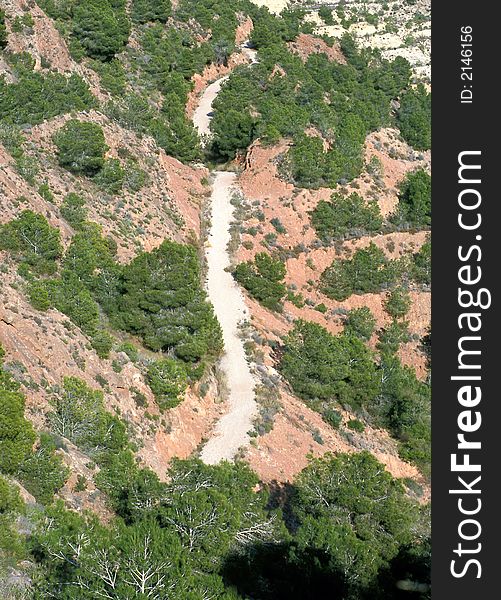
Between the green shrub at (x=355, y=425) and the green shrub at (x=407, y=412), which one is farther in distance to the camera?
the green shrub at (x=355, y=425)

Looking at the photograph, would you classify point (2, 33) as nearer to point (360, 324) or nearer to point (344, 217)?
point (344, 217)

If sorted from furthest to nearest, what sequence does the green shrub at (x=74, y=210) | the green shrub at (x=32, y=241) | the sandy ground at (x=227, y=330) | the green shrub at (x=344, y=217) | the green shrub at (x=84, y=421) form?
the green shrub at (x=344, y=217) < the green shrub at (x=74, y=210) < the green shrub at (x=32, y=241) < the sandy ground at (x=227, y=330) < the green shrub at (x=84, y=421)

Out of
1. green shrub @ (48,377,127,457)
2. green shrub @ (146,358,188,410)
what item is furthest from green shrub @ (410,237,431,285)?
green shrub @ (48,377,127,457)

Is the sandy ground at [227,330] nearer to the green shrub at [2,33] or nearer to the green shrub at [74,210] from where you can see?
the green shrub at [74,210]

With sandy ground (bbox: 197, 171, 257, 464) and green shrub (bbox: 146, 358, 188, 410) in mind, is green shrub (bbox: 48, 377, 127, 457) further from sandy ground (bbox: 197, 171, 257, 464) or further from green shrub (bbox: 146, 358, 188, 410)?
sandy ground (bbox: 197, 171, 257, 464)

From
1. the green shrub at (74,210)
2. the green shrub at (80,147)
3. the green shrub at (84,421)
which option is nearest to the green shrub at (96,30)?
the green shrub at (80,147)

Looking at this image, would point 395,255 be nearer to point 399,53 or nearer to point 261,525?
point 261,525

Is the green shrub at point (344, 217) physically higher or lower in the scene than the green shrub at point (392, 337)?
higher

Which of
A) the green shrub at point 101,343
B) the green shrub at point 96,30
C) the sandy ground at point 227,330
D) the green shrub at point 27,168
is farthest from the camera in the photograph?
the green shrub at point 96,30

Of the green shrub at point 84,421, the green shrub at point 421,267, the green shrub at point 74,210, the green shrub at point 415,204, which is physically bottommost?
the green shrub at point 84,421
